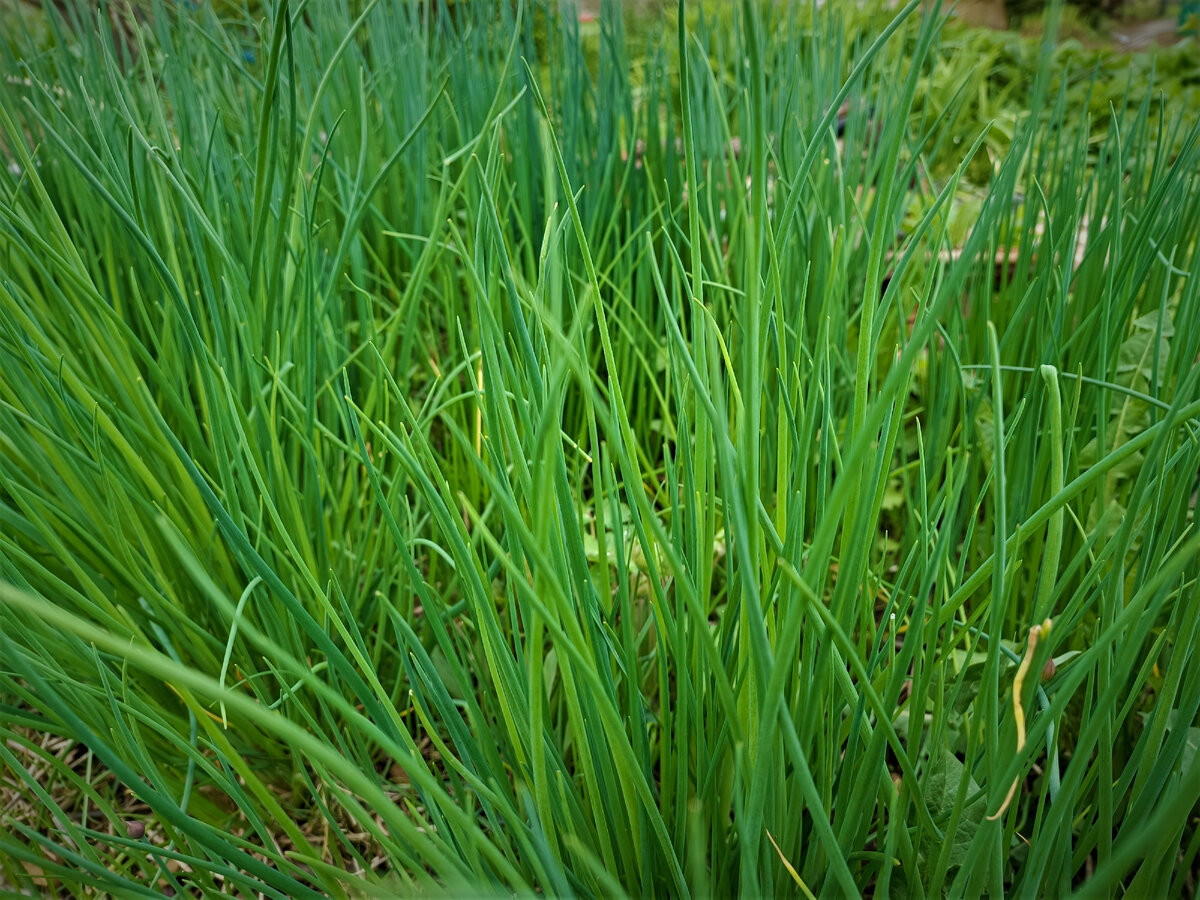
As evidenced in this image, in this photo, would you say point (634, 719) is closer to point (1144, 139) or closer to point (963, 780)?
point (963, 780)

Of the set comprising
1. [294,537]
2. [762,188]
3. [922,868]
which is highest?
[762,188]

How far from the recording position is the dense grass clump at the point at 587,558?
1.16 feet

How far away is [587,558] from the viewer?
551 millimetres

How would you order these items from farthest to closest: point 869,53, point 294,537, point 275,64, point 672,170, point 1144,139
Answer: point 672,170
point 1144,139
point 294,537
point 275,64
point 869,53

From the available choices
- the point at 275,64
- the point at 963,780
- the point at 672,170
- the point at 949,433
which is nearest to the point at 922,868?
the point at 963,780

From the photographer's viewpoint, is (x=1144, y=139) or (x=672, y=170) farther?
(x=672, y=170)

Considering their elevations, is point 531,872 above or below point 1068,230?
below

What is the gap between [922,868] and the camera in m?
0.50

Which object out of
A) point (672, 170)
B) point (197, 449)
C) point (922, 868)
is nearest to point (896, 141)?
point (922, 868)

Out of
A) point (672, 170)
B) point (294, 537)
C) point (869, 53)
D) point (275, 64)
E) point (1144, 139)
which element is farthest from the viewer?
point (672, 170)

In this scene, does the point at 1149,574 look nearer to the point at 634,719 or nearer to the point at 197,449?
the point at 634,719

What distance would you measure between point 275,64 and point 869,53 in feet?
1.07

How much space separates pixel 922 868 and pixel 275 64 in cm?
63

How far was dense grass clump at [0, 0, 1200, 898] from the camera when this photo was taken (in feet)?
1.16
